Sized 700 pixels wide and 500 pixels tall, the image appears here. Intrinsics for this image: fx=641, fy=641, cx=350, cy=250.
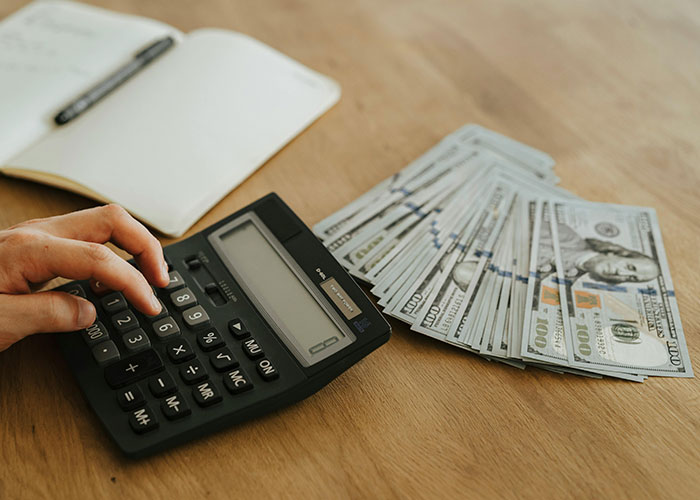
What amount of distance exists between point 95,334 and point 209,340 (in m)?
0.09

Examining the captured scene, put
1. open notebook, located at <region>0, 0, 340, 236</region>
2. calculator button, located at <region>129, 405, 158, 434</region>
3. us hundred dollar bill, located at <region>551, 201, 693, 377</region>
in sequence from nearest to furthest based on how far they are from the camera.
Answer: calculator button, located at <region>129, 405, 158, 434</region> → us hundred dollar bill, located at <region>551, 201, 693, 377</region> → open notebook, located at <region>0, 0, 340, 236</region>

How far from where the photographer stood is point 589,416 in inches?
21.4

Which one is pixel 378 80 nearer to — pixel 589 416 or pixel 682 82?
pixel 682 82

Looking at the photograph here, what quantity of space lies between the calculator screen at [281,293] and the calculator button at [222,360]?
47 mm

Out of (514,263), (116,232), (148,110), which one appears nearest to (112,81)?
(148,110)

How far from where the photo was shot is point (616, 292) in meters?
0.64

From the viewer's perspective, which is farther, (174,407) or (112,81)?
(112,81)

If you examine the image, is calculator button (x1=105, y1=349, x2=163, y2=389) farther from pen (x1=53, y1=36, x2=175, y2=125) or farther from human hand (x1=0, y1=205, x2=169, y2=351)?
pen (x1=53, y1=36, x2=175, y2=125)

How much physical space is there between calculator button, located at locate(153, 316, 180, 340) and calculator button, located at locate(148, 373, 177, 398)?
41mm

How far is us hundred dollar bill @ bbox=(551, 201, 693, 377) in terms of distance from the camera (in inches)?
23.0

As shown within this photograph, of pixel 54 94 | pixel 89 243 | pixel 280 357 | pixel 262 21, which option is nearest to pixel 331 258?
pixel 280 357

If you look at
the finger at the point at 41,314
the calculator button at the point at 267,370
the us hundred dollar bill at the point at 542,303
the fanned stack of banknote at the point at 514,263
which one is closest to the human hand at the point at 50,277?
the finger at the point at 41,314

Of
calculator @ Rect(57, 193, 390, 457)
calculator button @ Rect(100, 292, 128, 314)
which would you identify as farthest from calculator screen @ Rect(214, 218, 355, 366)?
calculator button @ Rect(100, 292, 128, 314)

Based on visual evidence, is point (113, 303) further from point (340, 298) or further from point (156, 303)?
point (340, 298)
